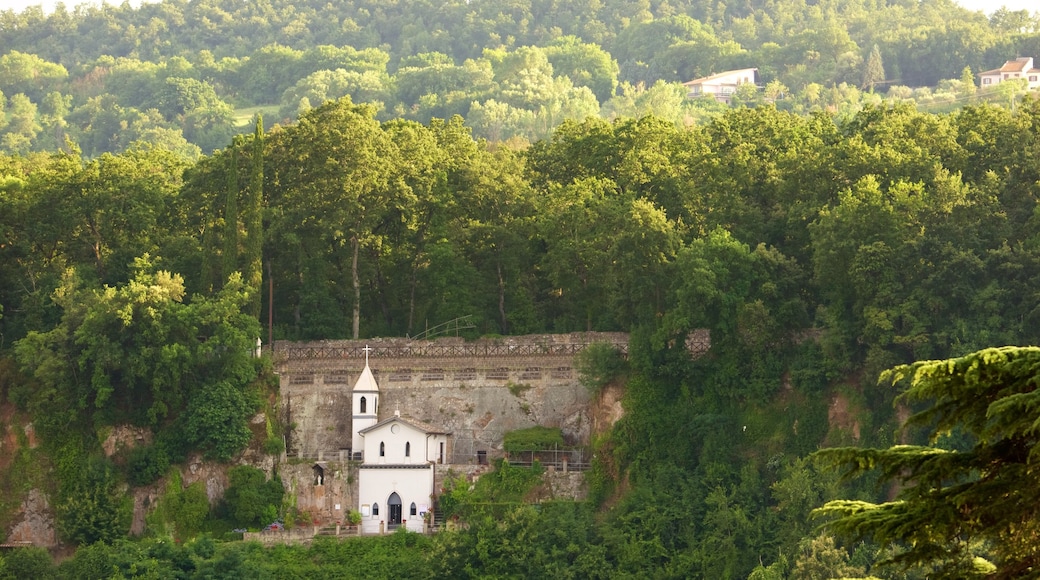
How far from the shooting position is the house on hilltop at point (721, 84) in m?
146

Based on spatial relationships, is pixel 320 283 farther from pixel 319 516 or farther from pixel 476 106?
pixel 476 106

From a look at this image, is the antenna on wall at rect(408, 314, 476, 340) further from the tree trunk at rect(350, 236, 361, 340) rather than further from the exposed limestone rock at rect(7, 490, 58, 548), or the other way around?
the exposed limestone rock at rect(7, 490, 58, 548)

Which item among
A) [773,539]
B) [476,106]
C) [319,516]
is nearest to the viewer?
[773,539]

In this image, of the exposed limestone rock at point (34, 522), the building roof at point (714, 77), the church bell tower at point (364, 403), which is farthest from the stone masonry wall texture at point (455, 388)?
the building roof at point (714, 77)

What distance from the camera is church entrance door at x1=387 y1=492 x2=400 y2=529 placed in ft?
196

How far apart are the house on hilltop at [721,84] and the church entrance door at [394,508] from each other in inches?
3428

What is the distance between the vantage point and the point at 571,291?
6406 cm

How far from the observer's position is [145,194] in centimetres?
6581

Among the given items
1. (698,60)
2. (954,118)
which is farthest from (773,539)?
(698,60)

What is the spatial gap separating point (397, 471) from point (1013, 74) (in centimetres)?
7964

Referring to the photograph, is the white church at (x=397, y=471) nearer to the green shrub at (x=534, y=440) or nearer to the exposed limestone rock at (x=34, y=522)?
the green shrub at (x=534, y=440)

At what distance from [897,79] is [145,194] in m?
86.6

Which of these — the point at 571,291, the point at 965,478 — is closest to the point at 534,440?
A: the point at 571,291

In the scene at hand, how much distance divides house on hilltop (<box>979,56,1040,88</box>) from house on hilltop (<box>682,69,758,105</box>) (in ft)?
62.5
